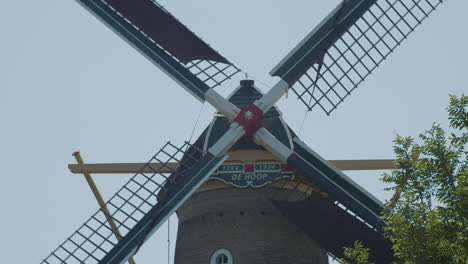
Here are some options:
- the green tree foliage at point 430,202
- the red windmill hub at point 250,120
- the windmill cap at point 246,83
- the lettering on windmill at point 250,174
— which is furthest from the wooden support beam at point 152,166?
the green tree foliage at point 430,202

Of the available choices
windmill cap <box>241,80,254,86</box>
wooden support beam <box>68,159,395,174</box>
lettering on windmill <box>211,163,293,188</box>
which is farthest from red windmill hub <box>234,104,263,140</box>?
wooden support beam <box>68,159,395,174</box>

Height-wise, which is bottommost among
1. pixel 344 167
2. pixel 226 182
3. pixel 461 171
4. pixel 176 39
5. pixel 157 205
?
pixel 461 171

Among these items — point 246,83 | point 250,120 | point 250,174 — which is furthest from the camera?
point 246,83

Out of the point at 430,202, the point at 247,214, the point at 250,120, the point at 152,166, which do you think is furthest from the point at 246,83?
the point at 430,202

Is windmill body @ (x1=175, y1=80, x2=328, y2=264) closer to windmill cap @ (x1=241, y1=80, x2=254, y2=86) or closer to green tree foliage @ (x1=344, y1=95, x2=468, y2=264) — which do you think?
windmill cap @ (x1=241, y1=80, x2=254, y2=86)

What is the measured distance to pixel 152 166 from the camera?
19344mm

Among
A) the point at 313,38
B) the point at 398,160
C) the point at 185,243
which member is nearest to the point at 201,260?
the point at 185,243

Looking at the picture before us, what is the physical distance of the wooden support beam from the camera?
757 inches

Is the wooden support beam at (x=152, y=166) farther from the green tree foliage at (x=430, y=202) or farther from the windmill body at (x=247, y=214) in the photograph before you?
the green tree foliage at (x=430, y=202)

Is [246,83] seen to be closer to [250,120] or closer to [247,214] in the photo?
[250,120]

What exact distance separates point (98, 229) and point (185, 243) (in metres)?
2.05

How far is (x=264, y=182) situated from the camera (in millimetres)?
18062

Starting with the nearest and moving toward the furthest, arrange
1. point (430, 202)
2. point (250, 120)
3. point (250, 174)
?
point (430, 202) < point (250, 120) < point (250, 174)

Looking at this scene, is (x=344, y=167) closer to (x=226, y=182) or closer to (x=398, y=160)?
(x=226, y=182)
